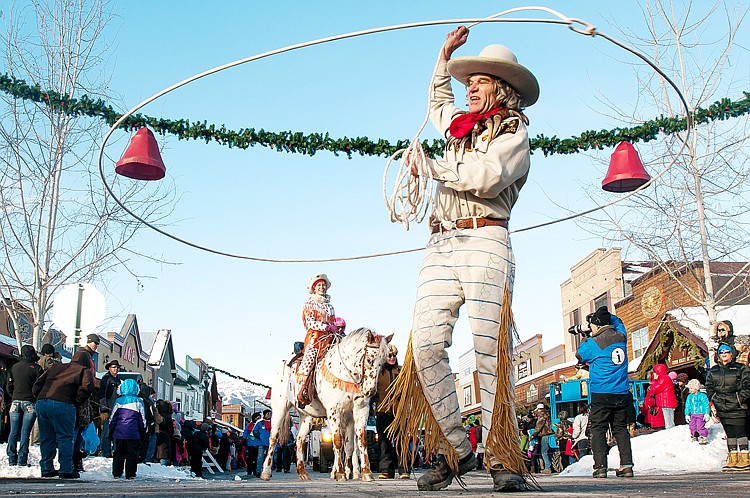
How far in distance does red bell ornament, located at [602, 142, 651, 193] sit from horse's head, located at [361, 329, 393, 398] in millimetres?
3428

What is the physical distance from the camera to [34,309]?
17406 millimetres

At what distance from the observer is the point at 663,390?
61.7 ft

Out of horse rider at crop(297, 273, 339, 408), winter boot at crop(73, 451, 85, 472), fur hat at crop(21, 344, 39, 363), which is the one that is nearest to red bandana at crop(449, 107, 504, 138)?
horse rider at crop(297, 273, 339, 408)

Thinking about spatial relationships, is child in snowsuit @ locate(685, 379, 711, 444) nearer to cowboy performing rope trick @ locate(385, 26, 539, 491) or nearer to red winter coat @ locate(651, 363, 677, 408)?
red winter coat @ locate(651, 363, 677, 408)

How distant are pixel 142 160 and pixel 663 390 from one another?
1414cm

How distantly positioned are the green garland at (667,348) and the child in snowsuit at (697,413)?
323 inches

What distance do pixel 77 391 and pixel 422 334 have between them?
6876mm

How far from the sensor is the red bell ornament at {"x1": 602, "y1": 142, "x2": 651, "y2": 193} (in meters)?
9.63

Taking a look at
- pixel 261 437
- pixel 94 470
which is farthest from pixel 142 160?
pixel 261 437

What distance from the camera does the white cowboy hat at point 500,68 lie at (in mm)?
4758

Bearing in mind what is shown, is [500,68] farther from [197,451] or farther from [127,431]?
[197,451]

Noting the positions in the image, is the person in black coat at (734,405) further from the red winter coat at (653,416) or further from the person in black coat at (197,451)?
Result: the person in black coat at (197,451)

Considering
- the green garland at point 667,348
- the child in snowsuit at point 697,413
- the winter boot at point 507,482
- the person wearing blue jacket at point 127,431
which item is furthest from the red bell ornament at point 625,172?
the green garland at point 667,348

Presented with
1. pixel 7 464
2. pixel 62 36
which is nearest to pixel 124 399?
pixel 7 464
